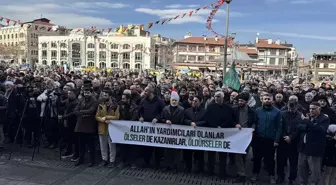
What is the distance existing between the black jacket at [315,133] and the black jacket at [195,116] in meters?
1.92

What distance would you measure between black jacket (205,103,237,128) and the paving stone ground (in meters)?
1.15

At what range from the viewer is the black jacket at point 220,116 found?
6355mm

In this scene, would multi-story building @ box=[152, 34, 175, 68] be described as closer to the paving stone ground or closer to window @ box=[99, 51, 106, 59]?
window @ box=[99, 51, 106, 59]

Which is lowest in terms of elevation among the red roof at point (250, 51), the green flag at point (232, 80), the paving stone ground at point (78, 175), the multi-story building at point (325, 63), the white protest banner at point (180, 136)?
the paving stone ground at point (78, 175)

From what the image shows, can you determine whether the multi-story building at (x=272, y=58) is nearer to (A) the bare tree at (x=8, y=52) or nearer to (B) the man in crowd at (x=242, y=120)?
(A) the bare tree at (x=8, y=52)

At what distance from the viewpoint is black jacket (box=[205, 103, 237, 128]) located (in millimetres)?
6355

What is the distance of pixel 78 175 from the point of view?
6.32 metres

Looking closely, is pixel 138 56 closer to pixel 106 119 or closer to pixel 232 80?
pixel 232 80

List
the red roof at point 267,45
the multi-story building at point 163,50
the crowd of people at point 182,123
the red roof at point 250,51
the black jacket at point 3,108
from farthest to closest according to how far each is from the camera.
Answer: the multi-story building at point 163,50 → the red roof at point 267,45 → the red roof at point 250,51 → the black jacket at point 3,108 → the crowd of people at point 182,123

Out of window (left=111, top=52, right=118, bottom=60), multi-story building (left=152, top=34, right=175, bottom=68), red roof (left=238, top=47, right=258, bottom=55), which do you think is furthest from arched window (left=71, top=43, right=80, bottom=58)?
red roof (left=238, top=47, right=258, bottom=55)

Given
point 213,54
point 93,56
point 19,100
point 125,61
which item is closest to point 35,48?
point 93,56

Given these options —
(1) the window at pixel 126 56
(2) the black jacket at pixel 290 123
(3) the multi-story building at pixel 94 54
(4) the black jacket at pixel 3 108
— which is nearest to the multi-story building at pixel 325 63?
(3) the multi-story building at pixel 94 54

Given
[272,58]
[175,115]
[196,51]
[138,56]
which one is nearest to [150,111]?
[175,115]

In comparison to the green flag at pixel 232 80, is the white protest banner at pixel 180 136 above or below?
below
